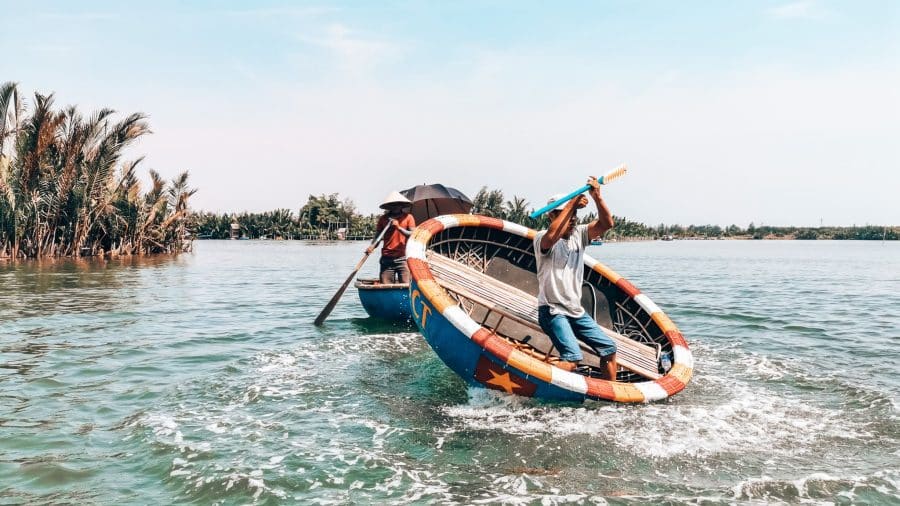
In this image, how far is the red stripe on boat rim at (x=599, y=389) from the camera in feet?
17.3

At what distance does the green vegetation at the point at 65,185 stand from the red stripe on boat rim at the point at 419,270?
23270 millimetres

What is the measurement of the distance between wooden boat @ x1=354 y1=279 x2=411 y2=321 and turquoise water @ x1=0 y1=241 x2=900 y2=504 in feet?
1.59

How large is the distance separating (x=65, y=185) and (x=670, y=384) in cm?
2716

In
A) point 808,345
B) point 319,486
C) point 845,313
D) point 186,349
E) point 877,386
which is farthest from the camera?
point 845,313

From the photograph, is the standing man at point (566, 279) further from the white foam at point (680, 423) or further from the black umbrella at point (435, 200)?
the black umbrella at point (435, 200)

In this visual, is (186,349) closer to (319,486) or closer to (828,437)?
(319,486)

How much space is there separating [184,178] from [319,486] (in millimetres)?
34426

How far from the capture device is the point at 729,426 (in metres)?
5.47

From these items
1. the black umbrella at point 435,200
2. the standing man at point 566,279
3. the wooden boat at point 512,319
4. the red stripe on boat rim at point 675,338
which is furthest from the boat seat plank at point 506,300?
the black umbrella at point 435,200

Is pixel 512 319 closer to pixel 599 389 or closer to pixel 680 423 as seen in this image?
pixel 599 389

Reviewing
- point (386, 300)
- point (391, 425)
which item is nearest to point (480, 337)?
point (391, 425)

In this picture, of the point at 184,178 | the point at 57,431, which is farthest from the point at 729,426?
the point at 184,178

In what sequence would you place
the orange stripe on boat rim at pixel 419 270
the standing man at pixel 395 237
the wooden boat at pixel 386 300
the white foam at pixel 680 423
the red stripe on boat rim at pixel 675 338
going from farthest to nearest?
the standing man at pixel 395 237, the wooden boat at pixel 386 300, the red stripe on boat rim at pixel 675 338, the orange stripe on boat rim at pixel 419 270, the white foam at pixel 680 423

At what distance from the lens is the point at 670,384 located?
5.80 m
